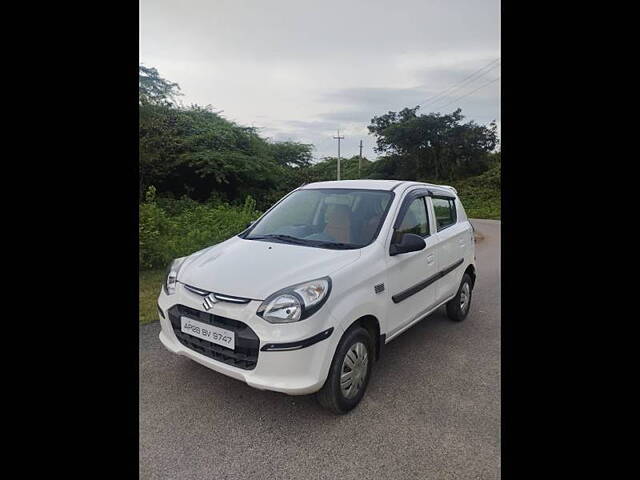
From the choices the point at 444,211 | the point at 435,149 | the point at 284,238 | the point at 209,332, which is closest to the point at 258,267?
the point at 209,332

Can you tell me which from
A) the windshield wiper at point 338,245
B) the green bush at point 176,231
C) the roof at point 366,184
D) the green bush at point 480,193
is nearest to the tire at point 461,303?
the roof at point 366,184

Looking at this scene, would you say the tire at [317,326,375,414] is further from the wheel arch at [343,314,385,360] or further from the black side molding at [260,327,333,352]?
the black side molding at [260,327,333,352]

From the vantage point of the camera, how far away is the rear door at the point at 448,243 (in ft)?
12.0

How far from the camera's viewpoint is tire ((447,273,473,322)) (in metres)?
4.18

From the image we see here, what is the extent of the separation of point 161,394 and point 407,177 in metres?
25.0

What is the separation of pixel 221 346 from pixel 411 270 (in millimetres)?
1597

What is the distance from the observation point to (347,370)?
2451mm

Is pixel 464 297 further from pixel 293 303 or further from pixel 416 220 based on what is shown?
pixel 293 303

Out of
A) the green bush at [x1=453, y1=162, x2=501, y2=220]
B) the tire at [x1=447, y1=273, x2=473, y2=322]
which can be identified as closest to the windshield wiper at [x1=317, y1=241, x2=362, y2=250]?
the tire at [x1=447, y1=273, x2=473, y2=322]

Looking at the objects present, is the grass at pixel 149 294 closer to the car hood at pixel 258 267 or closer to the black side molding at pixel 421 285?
the car hood at pixel 258 267

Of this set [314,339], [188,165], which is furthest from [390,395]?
[188,165]
